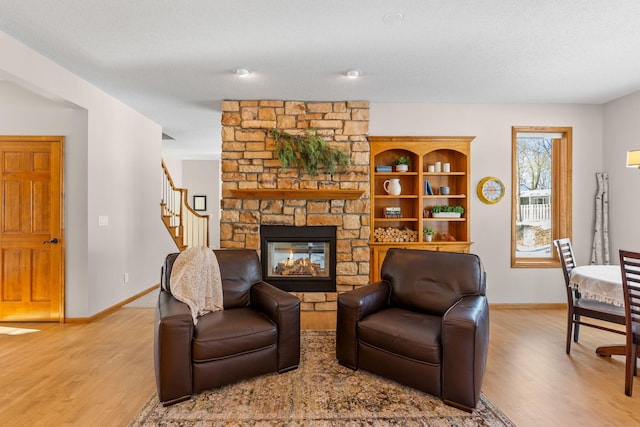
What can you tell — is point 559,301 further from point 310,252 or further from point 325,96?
point 325,96

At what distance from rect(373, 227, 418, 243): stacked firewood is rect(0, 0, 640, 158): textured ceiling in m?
1.70

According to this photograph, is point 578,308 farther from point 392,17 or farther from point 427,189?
point 392,17

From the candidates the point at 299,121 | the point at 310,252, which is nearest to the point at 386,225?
the point at 310,252

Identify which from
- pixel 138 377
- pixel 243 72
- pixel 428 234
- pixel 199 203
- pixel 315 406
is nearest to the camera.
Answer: pixel 315 406

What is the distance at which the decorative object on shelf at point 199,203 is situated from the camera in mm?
10102

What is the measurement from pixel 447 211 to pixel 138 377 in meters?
3.87

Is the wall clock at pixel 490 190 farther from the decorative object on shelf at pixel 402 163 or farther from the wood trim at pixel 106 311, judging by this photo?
the wood trim at pixel 106 311

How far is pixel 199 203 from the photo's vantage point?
1011 centimetres

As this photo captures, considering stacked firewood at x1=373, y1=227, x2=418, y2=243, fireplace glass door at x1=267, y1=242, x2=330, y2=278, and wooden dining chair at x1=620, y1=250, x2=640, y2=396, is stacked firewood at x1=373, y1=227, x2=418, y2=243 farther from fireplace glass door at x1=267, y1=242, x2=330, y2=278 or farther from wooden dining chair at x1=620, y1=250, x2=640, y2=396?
Answer: wooden dining chair at x1=620, y1=250, x2=640, y2=396

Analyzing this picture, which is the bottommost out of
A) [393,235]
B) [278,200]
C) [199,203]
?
[393,235]

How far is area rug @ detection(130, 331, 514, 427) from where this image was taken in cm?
218

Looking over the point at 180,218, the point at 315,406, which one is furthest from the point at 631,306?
the point at 180,218

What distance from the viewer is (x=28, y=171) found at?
4.03 metres

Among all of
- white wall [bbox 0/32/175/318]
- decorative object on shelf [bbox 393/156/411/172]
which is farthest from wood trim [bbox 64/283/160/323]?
decorative object on shelf [bbox 393/156/411/172]
